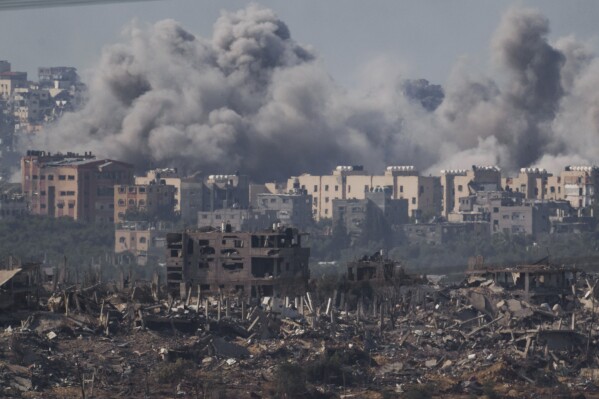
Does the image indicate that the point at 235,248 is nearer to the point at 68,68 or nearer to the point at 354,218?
the point at 354,218

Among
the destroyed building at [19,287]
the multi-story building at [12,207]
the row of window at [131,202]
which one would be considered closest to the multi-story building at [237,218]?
the row of window at [131,202]

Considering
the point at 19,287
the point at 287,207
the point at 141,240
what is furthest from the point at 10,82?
the point at 19,287

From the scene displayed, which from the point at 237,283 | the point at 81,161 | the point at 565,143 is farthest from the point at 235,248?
the point at 565,143

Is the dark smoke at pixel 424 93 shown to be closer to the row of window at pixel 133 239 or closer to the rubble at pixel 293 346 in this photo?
the row of window at pixel 133 239

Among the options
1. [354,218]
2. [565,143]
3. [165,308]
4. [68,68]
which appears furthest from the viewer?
[68,68]

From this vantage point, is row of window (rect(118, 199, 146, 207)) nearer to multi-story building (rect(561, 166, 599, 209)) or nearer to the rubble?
multi-story building (rect(561, 166, 599, 209))

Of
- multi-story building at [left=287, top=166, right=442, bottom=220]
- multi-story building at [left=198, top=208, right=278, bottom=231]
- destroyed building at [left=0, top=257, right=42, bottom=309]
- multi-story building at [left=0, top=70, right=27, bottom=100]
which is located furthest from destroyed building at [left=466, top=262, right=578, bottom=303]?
multi-story building at [left=0, top=70, right=27, bottom=100]

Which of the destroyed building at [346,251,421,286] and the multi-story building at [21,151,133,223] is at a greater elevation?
the multi-story building at [21,151,133,223]
